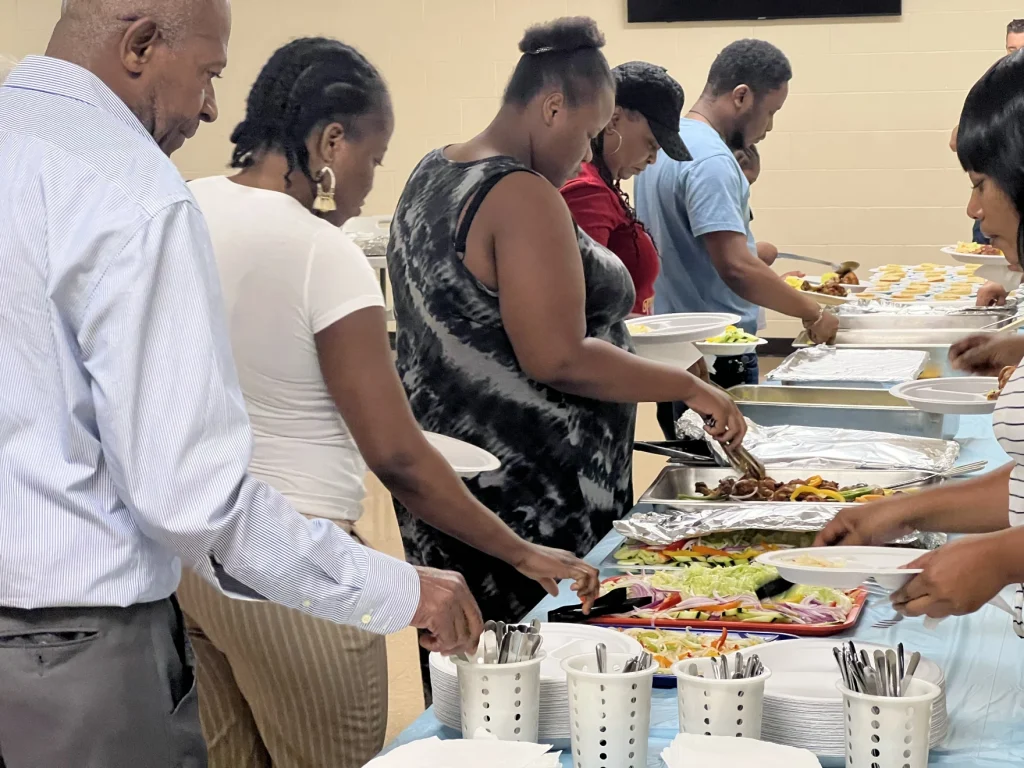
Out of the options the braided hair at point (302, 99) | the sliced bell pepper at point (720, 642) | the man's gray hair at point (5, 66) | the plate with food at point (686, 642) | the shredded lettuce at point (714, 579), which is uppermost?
the man's gray hair at point (5, 66)

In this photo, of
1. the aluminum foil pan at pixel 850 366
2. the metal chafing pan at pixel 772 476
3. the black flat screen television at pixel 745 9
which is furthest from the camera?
the black flat screen television at pixel 745 9

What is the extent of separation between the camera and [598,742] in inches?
40.9

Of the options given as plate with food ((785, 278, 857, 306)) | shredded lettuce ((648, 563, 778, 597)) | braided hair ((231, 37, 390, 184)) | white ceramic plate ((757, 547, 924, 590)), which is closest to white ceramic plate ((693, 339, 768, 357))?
plate with food ((785, 278, 857, 306))

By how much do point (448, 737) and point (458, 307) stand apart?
934 mm

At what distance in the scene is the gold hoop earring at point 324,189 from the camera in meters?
1.59

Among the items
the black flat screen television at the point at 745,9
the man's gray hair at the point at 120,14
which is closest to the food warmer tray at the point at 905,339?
the man's gray hair at the point at 120,14

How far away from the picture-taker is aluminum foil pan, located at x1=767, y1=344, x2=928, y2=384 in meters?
3.06

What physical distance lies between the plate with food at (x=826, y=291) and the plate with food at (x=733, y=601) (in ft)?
8.89

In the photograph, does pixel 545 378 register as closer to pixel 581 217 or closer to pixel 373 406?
pixel 373 406

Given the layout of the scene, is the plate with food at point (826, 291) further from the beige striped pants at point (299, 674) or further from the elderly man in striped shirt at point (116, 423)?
the elderly man in striped shirt at point (116, 423)

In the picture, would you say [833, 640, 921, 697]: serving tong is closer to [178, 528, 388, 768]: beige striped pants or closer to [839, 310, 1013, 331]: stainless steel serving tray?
[178, 528, 388, 768]: beige striped pants

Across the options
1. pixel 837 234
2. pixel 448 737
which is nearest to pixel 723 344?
pixel 448 737

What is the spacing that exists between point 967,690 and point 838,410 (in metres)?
1.43

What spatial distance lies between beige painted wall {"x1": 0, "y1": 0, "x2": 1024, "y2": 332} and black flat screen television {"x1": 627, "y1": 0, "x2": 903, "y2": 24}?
6 centimetres
